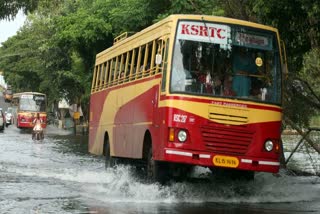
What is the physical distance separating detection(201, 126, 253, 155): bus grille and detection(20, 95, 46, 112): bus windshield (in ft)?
153

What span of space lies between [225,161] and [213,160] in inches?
9.4

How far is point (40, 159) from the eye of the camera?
24.7 meters

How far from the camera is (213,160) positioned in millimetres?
12125

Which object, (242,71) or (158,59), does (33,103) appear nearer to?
(158,59)

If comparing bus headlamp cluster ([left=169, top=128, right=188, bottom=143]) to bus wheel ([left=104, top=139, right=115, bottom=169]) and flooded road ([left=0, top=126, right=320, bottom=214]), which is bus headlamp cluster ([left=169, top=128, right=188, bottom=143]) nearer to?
flooded road ([left=0, top=126, right=320, bottom=214])

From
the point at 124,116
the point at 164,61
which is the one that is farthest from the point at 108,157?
the point at 164,61

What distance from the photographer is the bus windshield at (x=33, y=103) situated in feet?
188

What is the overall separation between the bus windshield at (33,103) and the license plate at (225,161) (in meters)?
46.6

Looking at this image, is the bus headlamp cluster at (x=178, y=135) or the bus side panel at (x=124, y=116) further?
the bus side panel at (x=124, y=116)

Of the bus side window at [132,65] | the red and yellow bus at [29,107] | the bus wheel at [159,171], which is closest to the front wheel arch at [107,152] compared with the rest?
the bus side window at [132,65]

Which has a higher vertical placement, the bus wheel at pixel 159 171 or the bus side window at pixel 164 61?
the bus side window at pixel 164 61

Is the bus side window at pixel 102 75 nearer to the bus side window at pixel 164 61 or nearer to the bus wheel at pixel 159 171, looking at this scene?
the bus wheel at pixel 159 171

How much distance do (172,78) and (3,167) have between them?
1003 centimetres

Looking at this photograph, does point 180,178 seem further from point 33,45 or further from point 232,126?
point 33,45
